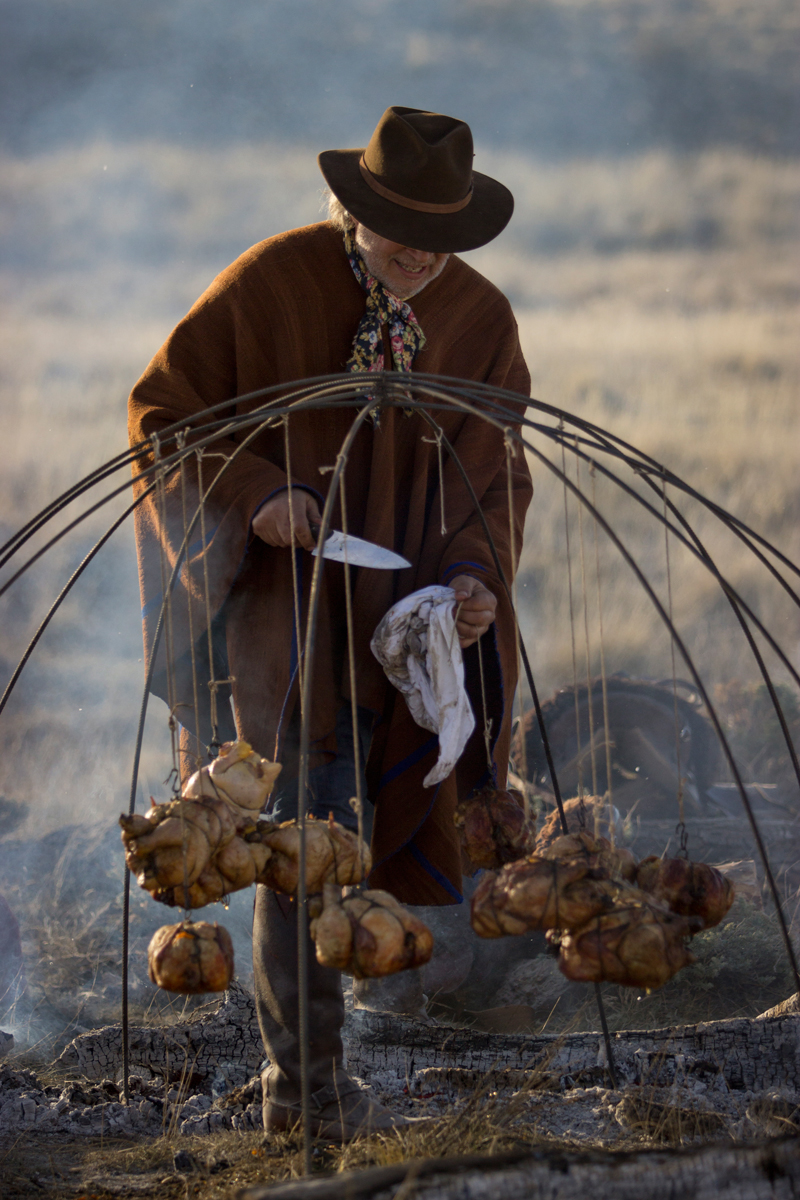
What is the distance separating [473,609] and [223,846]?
2.88 feet

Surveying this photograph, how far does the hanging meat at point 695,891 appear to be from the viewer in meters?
2.17

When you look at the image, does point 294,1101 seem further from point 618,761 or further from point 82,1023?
point 618,761

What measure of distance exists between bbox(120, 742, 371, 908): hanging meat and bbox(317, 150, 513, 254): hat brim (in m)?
1.29

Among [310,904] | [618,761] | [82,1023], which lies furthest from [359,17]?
[310,904]

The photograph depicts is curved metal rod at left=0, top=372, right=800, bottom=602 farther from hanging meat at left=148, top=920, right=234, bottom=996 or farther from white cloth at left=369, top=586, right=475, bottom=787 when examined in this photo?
hanging meat at left=148, top=920, right=234, bottom=996

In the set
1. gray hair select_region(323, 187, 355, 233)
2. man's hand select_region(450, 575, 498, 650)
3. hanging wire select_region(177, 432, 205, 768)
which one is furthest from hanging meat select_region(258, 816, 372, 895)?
gray hair select_region(323, 187, 355, 233)

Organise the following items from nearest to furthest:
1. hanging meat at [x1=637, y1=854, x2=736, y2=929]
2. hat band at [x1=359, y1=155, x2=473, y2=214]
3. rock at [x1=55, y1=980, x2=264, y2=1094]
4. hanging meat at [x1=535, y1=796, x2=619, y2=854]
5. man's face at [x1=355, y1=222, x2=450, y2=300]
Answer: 1. hanging meat at [x1=637, y1=854, x2=736, y2=929]
2. hanging meat at [x1=535, y1=796, x2=619, y2=854]
3. hat band at [x1=359, y1=155, x2=473, y2=214]
4. man's face at [x1=355, y1=222, x2=450, y2=300]
5. rock at [x1=55, y1=980, x2=264, y2=1094]

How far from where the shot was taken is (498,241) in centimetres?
755

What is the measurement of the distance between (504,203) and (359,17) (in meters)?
5.38

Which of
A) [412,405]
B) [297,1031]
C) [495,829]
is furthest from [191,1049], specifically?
[412,405]

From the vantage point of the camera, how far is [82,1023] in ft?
15.1

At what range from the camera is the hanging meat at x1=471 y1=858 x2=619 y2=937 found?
1993 mm

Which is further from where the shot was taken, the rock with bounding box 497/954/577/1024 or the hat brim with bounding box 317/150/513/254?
the rock with bounding box 497/954/577/1024

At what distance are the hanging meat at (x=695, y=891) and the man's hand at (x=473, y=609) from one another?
75 centimetres
